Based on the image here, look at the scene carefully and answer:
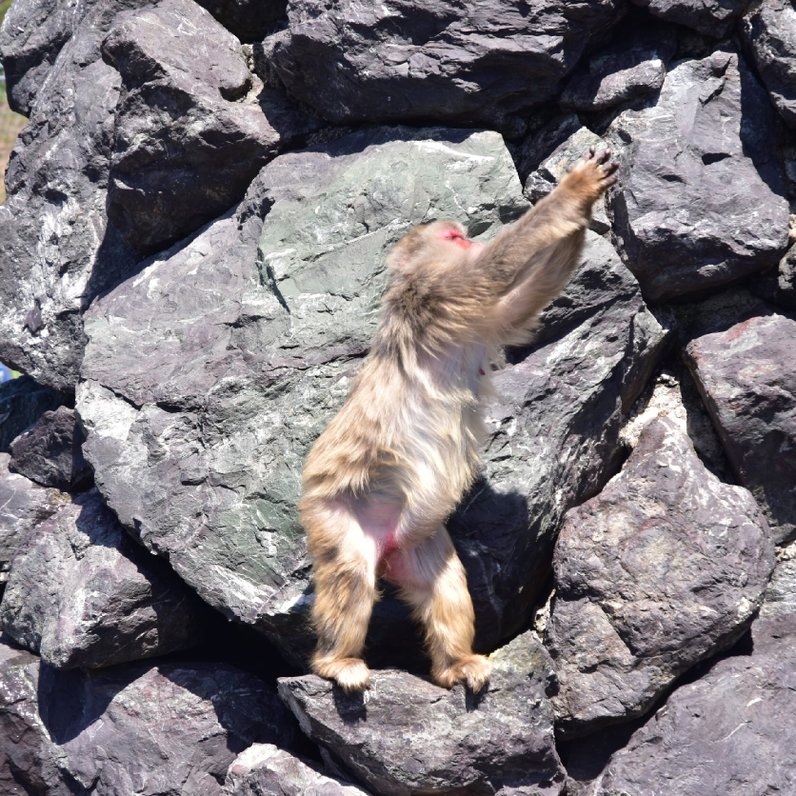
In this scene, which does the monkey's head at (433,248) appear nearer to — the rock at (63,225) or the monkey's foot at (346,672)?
the monkey's foot at (346,672)

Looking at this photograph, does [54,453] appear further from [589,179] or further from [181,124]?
[589,179]

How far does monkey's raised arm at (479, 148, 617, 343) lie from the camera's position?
431cm

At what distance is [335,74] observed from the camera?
5578mm

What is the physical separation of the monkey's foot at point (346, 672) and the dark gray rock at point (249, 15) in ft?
12.7

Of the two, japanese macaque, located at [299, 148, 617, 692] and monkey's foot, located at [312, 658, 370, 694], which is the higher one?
japanese macaque, located at [299, 148, 617, 692]

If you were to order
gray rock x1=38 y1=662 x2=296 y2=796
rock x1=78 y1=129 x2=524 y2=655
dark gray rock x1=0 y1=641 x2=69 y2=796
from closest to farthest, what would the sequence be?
rock x1=78 y1=129 x2=524 y2=655 < gray rock x1=38 y1=662 x2=296 y2=796 < dark gray rock x1=0 y1=641 x2=69 y2=796

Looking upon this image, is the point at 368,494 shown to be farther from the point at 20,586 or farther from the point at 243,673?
the point at 20,586

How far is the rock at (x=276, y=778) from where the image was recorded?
4.66 m

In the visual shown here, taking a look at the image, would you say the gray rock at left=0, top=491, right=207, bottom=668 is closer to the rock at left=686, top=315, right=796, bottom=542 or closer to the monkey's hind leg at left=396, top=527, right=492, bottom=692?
the monkey's hind leg at left=396, top=527, right=492, bottom=692

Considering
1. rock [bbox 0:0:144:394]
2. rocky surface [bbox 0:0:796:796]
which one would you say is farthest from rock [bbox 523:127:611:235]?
rock [bbox 0:0:144:394]

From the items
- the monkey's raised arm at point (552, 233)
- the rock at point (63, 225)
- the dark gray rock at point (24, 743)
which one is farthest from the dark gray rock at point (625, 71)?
the dark gray rock at point (24, 743)

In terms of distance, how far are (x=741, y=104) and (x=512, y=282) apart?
1863 millimetres

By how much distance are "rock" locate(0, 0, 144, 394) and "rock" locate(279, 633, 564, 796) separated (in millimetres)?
2843

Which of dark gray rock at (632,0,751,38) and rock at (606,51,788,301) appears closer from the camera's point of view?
rock at (606,51,788,301)
